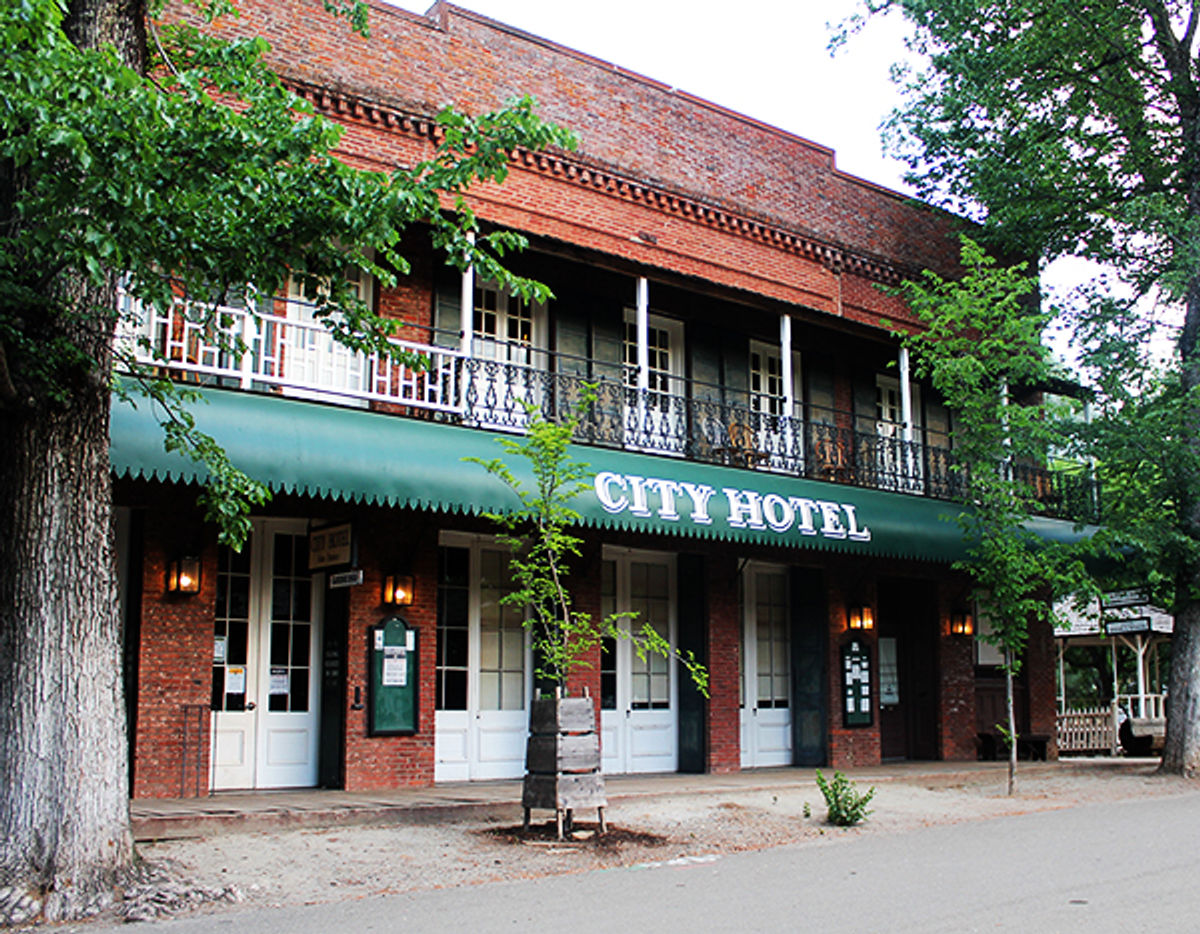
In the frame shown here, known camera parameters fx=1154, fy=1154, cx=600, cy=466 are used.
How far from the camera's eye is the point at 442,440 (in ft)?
36.2

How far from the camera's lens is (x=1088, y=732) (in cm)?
2184

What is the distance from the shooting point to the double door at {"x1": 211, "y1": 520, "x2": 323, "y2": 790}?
11570 millimetres

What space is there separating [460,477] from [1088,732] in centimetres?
1595

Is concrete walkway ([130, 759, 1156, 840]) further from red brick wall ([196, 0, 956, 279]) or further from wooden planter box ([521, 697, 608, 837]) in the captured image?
red brick wall ([196, 0, 956, 279])

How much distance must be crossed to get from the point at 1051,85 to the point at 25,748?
1645 centimetres

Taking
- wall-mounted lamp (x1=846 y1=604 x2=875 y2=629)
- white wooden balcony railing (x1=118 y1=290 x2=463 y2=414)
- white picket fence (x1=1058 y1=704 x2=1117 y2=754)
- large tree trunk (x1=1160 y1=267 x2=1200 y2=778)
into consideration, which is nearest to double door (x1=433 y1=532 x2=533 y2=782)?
white wooden balcony railing (x1=118 y1=290 x2=463 y2=414)

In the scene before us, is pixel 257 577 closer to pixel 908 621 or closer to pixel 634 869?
pixel 634 869

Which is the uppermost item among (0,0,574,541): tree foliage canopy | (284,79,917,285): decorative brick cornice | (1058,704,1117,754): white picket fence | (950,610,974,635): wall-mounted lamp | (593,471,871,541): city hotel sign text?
(284,79,917,285): decorative brick cornice

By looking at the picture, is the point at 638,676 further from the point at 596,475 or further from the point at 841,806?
the point at 841,806

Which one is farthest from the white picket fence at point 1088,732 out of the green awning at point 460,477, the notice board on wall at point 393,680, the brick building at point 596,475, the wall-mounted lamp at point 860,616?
the notice board on wall at point 393,680

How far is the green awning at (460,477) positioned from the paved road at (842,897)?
12.9 feet

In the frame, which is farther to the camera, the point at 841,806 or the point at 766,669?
the point at 766,669

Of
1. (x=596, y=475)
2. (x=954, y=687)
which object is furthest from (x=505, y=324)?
(x=954, y=687)

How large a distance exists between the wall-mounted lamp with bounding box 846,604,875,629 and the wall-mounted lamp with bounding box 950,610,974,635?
6.47 feet
